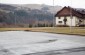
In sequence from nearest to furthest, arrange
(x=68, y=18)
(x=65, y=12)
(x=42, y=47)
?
(x=42, y=47)
(x=68, y=18)
(x=65, y=12)

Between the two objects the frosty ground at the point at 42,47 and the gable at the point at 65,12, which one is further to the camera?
the gable at the point at 65,12

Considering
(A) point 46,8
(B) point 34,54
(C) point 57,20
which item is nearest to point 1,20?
(C) point 57,20

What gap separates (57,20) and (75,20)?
6837 millimetres

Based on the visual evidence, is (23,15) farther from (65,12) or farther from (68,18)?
(68,18)

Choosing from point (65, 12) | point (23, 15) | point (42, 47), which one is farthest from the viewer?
point (23, 15)

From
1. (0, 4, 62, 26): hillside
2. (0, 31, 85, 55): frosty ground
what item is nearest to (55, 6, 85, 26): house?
(0, 4, 62, 26): hillside

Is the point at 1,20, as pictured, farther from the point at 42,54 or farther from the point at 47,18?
the point at 42,54

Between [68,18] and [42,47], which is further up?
[68,18]

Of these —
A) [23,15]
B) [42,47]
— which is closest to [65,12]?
[23,15]

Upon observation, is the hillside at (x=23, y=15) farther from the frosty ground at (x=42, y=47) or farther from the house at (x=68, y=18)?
the frosty ground at (x=42, y=47)

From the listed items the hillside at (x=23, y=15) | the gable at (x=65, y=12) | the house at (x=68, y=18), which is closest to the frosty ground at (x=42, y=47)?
the house at (x=68, y=18)

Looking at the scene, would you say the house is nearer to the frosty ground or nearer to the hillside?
the hillside

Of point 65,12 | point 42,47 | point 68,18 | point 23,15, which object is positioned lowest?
point 42,47

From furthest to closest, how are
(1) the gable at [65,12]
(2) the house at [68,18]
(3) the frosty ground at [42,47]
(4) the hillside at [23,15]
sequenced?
(4) the hillside at [23,15], (1) the gable at [65,12], (2) the house at [68,18], (3) the frosty ground at [42,47]
